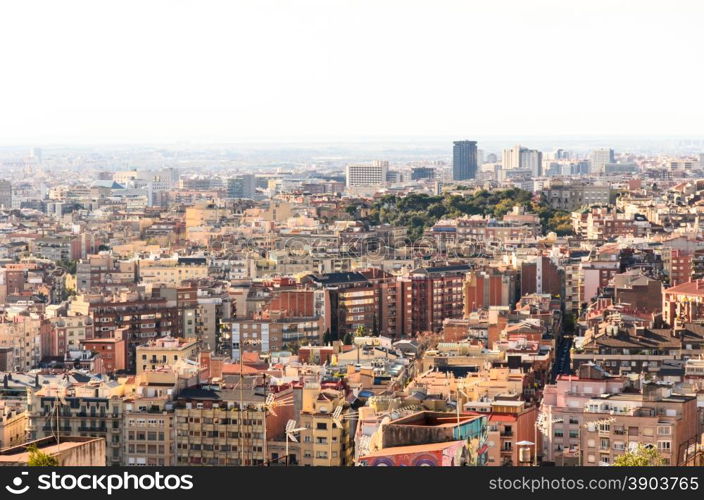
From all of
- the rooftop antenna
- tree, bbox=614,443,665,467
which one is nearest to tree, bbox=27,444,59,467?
tree, bbox=614,443,665,467

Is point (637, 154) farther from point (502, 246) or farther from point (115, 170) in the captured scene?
point (502, 246)

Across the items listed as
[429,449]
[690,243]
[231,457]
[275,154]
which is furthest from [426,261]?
[275,154]

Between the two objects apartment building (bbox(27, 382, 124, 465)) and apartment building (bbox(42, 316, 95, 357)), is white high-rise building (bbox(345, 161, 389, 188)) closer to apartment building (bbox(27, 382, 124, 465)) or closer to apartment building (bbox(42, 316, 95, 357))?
apartment building (bbox(42, 316, 95, 357))

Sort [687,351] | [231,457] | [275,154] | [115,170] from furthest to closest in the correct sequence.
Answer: [275,154], [115,170], [687,351], [231,457]
